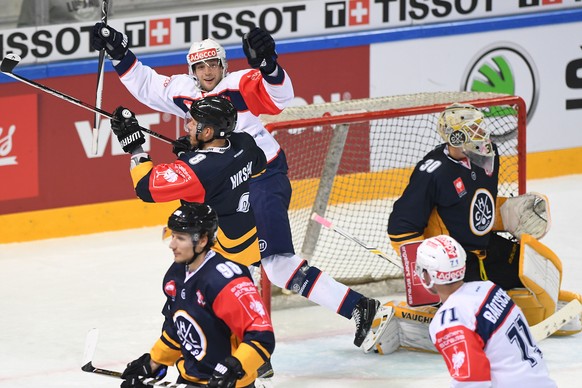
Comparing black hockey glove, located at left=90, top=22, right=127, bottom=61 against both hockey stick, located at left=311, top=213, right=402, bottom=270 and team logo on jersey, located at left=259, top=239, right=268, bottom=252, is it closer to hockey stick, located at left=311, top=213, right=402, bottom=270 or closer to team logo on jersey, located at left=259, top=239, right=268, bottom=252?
team logo on jersey, located at left=259, top=239, right=268, bottom=252

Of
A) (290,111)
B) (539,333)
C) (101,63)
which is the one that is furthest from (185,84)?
(539,333)

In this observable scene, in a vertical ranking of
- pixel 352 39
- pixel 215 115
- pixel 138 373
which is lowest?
pixel 138 373

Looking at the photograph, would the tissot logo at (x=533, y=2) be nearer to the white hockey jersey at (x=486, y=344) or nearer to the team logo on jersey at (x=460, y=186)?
the team logo on jersey at (x=460, y=186)

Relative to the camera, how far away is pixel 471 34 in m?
8.60

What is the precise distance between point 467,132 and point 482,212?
0.37m

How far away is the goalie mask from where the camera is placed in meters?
5.90

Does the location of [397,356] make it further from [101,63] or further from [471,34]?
[471,34]

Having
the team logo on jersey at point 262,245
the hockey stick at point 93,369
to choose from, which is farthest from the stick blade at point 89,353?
the team logo on jersey at point 262,245

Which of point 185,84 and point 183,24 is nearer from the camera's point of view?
point 185,84

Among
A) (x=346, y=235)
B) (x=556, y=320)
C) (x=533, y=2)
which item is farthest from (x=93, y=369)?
(x=533, y=2)

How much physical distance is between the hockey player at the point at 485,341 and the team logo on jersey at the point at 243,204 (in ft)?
4.38

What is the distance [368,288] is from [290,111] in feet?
3.04

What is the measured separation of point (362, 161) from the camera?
799cm

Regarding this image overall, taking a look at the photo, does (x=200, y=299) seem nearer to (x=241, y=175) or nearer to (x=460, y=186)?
(x=241, y=175)
